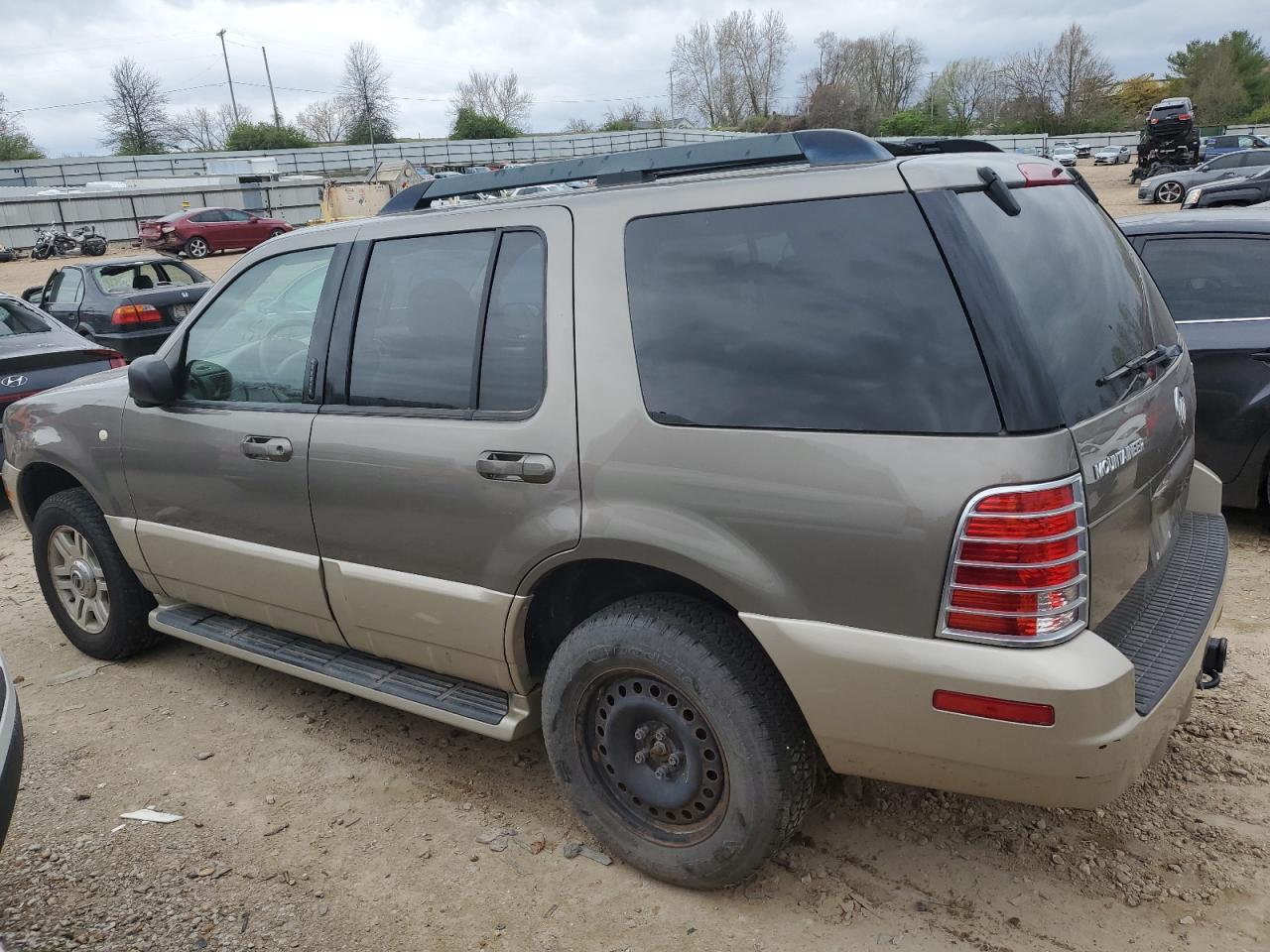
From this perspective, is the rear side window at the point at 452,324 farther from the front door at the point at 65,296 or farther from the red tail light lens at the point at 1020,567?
the front door at the point at 65,296

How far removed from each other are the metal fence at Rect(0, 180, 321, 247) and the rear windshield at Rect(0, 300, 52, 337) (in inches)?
1368

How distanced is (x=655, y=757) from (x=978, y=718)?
97 centimetres

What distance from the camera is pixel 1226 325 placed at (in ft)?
16.8

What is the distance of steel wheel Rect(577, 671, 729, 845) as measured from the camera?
2.67 meters

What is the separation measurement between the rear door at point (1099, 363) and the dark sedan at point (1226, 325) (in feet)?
7.80

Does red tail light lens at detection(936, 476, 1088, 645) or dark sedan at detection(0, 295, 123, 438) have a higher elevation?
dark sedan at detection(0, 295, 123, 438)

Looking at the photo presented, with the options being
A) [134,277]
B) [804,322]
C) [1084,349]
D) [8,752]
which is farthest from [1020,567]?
[134,277]

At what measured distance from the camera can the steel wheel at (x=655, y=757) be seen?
105 inches

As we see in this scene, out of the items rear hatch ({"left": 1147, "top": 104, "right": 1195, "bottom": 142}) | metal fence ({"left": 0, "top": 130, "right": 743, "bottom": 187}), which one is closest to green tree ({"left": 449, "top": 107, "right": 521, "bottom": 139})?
metal fence ({"left": 0, "top": 130, "right": 743, "bottom": 187})

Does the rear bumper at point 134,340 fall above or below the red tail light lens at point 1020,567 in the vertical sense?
above

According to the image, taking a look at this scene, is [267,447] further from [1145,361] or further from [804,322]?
[1145,361]

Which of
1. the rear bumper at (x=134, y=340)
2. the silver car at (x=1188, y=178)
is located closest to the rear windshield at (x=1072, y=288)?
the rear bumper at (x=134, y=340)

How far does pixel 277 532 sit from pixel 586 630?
1.38m

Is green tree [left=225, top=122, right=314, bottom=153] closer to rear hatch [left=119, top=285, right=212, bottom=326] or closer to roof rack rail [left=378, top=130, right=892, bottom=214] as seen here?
rear hatch [left=119, top=285, right=212, bottom=326]
